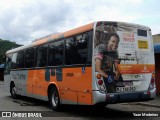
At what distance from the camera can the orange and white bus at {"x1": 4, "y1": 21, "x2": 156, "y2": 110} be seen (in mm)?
9234

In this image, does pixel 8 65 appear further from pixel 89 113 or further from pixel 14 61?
pixel 89 113

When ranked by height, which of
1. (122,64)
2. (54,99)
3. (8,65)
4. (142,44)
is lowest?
(54,99)

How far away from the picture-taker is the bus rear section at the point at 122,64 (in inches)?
363

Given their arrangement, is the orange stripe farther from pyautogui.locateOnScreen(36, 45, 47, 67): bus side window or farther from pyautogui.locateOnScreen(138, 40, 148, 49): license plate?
pyautogui.locateOnScreen(36, 45, 47, 67): bus side window

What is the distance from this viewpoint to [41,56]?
13.1 meters

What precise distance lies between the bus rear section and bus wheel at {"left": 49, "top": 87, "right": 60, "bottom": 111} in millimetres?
2793

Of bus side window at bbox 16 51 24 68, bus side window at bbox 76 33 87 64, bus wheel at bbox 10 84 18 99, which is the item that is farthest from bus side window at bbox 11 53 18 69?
bus side window at bbox 76 33 87 64

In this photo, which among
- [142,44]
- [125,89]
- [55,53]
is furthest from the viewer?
[55,53]

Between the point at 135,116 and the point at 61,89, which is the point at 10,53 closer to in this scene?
the point at 61,89

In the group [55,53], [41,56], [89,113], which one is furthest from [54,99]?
[41,56]

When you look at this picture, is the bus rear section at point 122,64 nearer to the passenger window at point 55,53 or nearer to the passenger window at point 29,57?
the passenger window at point 55,53

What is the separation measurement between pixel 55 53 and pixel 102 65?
9.73 feet

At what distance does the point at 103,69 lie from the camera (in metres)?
9.26

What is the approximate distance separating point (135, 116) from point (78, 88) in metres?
2.13
